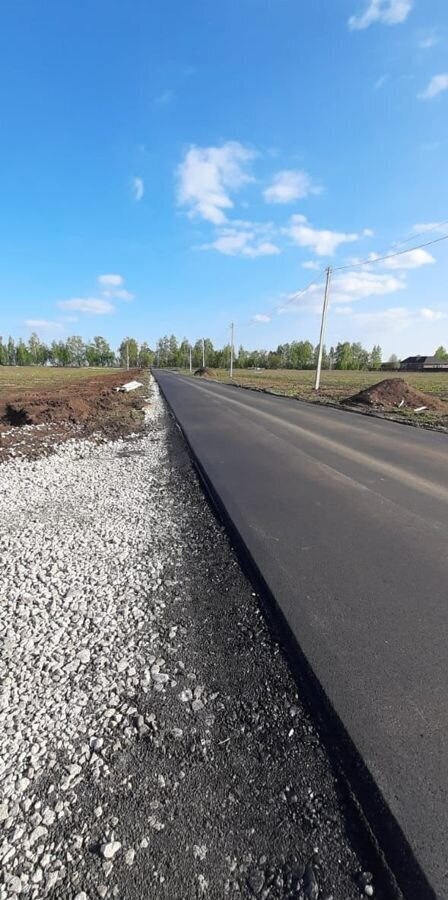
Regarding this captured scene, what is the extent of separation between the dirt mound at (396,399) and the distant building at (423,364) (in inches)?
3832

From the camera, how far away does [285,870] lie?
1458mm

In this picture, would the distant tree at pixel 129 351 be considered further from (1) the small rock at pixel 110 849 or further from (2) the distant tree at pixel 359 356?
(1) the small rock at pixel 110 849

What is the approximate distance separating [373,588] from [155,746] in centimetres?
218

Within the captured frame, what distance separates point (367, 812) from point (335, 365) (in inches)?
4995

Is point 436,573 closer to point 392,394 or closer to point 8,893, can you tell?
point 8,893

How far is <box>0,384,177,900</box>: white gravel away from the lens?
5.29ft

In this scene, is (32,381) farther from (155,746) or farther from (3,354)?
(3,354)

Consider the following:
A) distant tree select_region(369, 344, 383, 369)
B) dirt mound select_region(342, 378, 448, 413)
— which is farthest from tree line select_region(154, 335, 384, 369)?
dirt mound select_region(342, 378, 448, 413)

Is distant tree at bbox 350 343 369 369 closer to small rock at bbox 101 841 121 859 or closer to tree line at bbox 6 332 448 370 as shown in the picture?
tree line at bbox 6 332 448 370

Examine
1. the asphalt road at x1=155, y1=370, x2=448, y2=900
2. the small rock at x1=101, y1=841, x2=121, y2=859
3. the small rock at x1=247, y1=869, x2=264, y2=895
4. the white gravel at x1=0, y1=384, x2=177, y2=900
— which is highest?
the asphalt road at x1=155, y1=370, x2=448, y2=900

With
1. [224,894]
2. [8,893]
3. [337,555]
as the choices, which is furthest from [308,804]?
[337,555]

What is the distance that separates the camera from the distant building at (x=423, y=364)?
10819 cm

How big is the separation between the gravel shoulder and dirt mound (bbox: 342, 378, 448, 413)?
664 inches

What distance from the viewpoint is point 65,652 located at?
2596 millimetres
